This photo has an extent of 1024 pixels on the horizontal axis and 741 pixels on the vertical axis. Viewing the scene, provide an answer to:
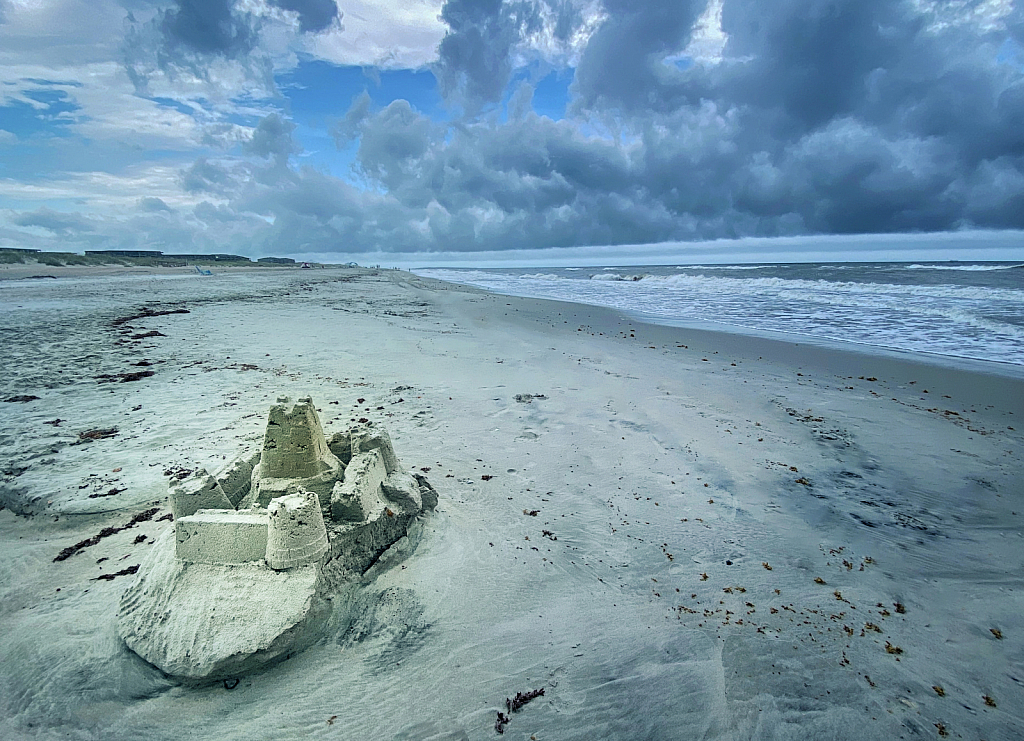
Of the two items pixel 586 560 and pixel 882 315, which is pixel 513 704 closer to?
pixel 586 560

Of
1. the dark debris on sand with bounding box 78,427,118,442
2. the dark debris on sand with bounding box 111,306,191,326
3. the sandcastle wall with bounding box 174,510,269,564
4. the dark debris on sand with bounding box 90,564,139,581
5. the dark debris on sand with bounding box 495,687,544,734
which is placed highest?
the dark debris on sand with bounding box 111,306,191,326

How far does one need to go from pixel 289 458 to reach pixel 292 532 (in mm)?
1045

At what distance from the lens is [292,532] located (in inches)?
133

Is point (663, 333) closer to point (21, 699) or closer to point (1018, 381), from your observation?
point (1018, 381)

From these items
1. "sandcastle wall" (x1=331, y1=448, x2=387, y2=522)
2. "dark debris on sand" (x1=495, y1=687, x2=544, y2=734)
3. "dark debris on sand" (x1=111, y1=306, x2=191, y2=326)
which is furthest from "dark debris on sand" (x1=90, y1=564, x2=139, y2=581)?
"dark debris on sand" (x1=111, y1=306, x2=191, y2=326)

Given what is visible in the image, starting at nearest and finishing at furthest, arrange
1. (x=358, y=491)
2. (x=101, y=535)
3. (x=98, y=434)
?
(x=358, y=491) < (x=101, y=535) < (x=98, y=434)

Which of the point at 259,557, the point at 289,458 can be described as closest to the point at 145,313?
the point at 289,458

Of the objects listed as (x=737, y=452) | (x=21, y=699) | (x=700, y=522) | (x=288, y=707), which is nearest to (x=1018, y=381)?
(x=737, y=452)

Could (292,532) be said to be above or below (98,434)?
above

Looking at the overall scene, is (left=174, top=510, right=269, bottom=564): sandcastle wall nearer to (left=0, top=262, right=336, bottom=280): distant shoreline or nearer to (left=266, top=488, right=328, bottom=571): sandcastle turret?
(left=266, top=488, right=328, bottom=571): sandcastle turret

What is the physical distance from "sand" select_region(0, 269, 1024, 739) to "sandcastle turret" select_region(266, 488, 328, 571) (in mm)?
578

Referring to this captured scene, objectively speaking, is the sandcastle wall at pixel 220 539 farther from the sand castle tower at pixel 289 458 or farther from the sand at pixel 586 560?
the sand at pixel 586 560

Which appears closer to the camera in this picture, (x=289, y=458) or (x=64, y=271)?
(x=289, y=458)

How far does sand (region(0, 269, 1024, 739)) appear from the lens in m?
2.92
